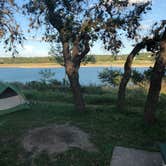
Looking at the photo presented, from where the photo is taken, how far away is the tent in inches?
482

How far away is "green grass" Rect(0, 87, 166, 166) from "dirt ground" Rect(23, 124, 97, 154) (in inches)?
8.8

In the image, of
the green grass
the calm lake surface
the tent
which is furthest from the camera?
the calm lake surface

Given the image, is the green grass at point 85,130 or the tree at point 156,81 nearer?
the green grass at point 85,130

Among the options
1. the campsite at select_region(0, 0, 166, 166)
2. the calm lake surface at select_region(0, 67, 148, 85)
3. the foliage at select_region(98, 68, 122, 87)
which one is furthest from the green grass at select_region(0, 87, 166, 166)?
the calm lake surface at select_region(0, 67, 148, 85)

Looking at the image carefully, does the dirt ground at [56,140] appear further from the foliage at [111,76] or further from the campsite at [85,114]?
the foliage at [111,76]

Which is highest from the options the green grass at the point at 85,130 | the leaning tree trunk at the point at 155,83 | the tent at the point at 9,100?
the leaning tree trunk at the point at 155,83

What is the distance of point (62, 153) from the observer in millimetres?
7301

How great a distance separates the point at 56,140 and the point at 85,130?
1.37 metres

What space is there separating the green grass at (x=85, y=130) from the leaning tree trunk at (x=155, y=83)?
41 centimetres

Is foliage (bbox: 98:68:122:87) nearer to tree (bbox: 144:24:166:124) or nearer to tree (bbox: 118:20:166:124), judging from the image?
tree (bbox: 118:20:166:124)

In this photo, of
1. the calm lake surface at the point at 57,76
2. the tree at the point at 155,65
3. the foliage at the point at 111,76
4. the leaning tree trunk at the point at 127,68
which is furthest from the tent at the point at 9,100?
the foliage at the point at 111,76

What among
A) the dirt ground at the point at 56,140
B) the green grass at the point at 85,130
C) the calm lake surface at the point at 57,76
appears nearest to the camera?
the green grass at the point at 85,130

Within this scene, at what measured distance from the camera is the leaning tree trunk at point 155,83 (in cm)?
896

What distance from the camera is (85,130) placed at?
9070 mm
